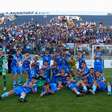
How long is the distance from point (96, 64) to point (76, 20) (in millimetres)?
19341

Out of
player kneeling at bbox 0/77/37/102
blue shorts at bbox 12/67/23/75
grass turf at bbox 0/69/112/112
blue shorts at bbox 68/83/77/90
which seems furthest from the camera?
blue shorts at bbox 12/67/23/75

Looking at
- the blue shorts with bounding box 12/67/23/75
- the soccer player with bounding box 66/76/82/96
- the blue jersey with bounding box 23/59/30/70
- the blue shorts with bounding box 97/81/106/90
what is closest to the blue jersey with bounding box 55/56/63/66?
the blue jersey with bounding box 23/59/30/70

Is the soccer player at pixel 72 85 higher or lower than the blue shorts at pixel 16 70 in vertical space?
higher

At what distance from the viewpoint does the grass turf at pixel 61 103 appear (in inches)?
523

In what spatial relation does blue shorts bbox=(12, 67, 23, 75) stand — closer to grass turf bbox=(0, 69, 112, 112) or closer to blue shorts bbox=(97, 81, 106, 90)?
grass turf bbox=(0, 69, 112, 112)

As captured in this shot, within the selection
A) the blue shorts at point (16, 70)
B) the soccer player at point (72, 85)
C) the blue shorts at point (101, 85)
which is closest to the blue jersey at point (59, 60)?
the blue shorts at point (16, 70)

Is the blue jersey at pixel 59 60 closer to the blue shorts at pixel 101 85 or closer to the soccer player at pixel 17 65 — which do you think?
the soccer player at pixel 17 65

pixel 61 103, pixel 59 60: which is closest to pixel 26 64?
pixel 59 60

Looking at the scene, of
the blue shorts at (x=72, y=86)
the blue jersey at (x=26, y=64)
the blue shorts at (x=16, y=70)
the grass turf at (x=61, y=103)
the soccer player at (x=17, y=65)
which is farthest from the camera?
the soccer player at (x=17, y=65)

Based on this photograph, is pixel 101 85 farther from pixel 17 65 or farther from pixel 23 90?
pixel 17 65

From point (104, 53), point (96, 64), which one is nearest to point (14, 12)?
point (104, 53)

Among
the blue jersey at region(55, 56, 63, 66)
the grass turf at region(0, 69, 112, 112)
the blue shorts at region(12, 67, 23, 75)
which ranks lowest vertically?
the blue shorts at region(12, 67, 23, 75)

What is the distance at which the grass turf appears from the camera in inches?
523

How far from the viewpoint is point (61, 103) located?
14.2 metres
